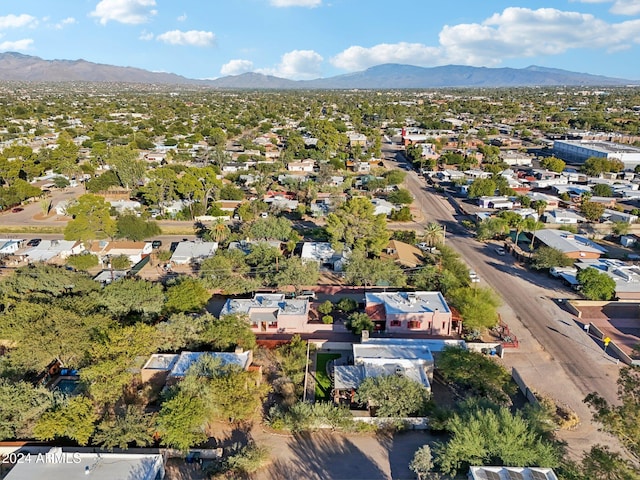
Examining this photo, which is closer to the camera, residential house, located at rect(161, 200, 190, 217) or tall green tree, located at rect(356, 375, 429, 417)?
tall green tree, located at rect(356, 375, 429, 417)

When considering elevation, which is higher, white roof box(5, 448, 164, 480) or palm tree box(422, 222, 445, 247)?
palm tree box(422, 222, 445, 247)

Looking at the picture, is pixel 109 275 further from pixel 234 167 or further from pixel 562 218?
pixel 562 218

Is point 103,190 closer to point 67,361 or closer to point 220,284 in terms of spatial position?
point 220,284

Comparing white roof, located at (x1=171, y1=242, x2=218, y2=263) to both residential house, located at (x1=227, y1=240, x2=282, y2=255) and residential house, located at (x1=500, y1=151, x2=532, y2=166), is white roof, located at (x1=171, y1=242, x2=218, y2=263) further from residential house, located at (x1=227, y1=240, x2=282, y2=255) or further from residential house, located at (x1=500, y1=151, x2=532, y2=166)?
residential house, located at (x1=500, y1=151, x2=532, y2=166)

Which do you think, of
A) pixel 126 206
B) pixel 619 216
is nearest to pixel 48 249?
pixel 126 206

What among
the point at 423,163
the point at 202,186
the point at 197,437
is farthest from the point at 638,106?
the point at 197,437

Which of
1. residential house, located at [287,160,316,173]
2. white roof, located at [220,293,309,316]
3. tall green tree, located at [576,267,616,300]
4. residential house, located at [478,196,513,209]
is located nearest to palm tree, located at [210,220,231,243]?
white roof, located at [220,293,309,316]

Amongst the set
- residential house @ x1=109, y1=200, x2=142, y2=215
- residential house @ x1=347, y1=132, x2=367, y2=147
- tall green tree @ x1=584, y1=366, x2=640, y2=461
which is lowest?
residential house @ x1=109, y1=200, x2=142, y2=215

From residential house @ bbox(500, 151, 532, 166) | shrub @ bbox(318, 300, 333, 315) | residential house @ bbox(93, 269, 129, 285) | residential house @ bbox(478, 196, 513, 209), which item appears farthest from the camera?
residential house @ bbox(500, 151, 532, 166)
